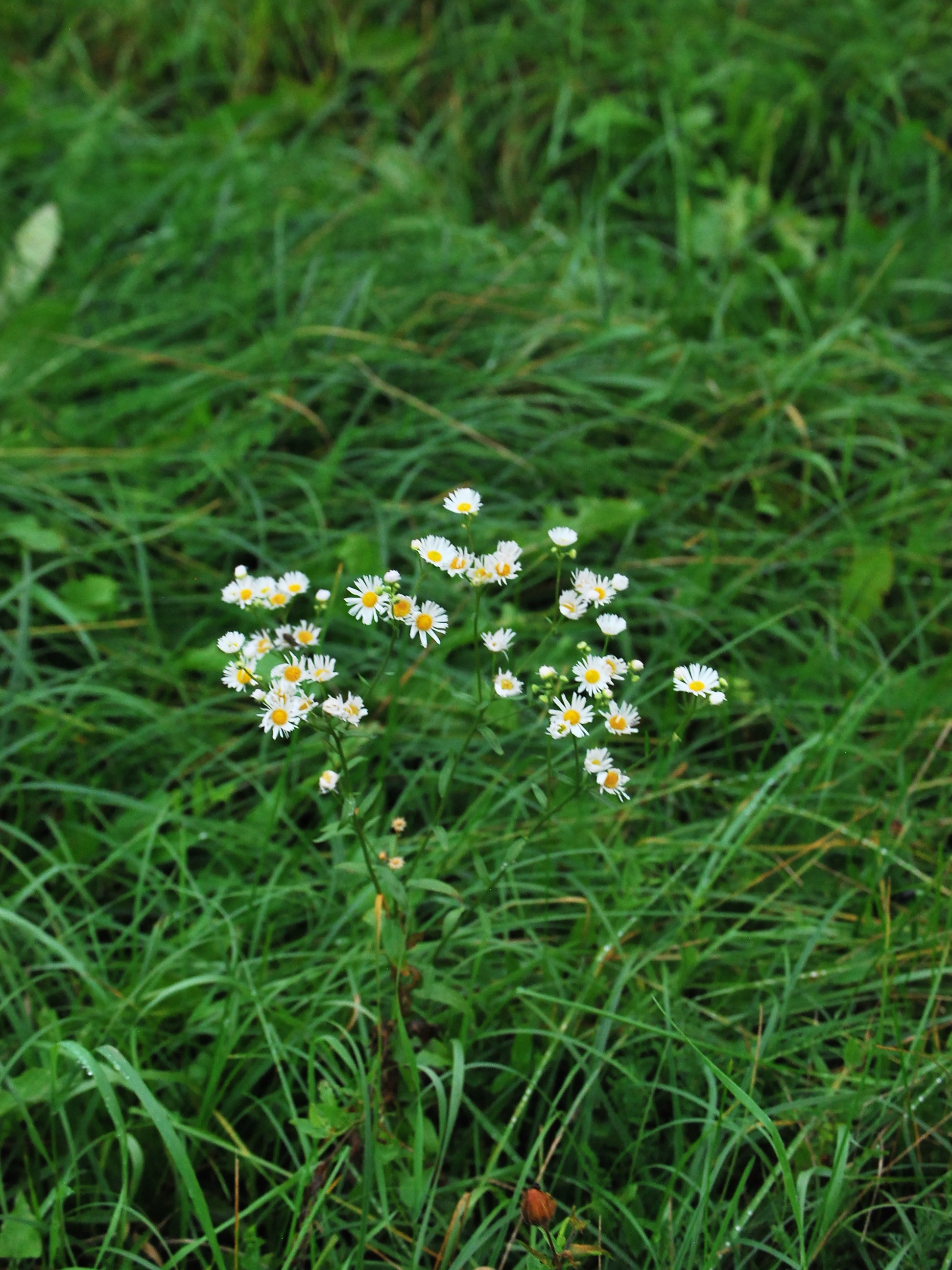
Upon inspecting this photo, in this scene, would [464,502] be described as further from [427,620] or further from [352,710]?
[352,710]

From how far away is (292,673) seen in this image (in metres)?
1.08

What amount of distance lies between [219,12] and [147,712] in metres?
2.48

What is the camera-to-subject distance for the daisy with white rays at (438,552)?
3.59ft

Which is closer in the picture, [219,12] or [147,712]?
[147,712]

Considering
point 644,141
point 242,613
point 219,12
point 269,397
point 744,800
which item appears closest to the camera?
point 744,800

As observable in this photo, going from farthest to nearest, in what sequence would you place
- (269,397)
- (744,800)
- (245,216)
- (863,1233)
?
(245,216) < (269,397) < (744,800) < (863,1233)

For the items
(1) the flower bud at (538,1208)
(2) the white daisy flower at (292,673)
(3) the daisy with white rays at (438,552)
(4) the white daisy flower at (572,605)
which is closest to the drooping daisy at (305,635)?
(2) the white daisy flower at (292,673)

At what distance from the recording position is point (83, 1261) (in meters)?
1.22

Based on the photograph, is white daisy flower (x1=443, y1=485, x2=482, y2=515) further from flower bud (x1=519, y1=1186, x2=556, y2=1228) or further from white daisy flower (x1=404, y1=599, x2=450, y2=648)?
flower bud (x1=519, y1=1186, x2=556, y2=1228)

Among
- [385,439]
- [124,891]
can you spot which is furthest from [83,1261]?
[385,439]

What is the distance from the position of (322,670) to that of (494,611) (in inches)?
32.3

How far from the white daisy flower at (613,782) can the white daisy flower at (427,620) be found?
21 centimetres

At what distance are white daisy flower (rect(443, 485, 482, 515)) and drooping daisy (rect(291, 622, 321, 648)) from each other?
0.19 metres

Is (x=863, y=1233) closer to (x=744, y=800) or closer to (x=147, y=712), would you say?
(x=744, y=800)
